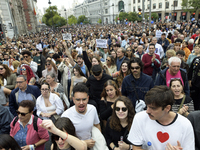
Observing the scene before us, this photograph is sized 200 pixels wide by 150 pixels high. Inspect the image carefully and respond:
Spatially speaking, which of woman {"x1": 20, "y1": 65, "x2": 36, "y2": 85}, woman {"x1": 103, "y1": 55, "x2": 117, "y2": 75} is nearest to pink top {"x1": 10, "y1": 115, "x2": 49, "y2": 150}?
woman {"x1": 20, "y1": 65, "x2": 36, "y2": 85}

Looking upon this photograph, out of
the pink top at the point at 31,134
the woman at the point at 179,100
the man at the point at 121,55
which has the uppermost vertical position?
the man at the point at 121,55

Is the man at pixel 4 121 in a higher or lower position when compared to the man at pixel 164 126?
lower

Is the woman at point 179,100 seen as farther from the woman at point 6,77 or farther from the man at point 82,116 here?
the woman at point 6,77

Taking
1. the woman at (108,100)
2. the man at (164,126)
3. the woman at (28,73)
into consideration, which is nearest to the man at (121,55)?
the woman at (108,100)

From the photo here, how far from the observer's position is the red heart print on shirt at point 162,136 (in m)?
1.51

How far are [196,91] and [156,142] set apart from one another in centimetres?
323

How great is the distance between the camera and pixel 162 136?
5.00 ft

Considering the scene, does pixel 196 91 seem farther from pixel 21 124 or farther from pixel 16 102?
pixel 16 102

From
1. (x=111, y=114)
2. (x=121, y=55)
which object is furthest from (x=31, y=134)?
(x=121, y=55)

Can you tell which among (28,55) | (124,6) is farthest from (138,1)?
(28,55)

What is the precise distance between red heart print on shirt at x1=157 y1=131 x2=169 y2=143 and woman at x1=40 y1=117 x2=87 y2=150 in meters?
0.91

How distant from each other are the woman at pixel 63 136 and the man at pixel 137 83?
162 cm

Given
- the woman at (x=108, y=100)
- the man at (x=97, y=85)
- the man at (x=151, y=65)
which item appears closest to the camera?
the woman at (x=108, y=100)

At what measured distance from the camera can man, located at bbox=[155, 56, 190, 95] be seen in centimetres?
317
